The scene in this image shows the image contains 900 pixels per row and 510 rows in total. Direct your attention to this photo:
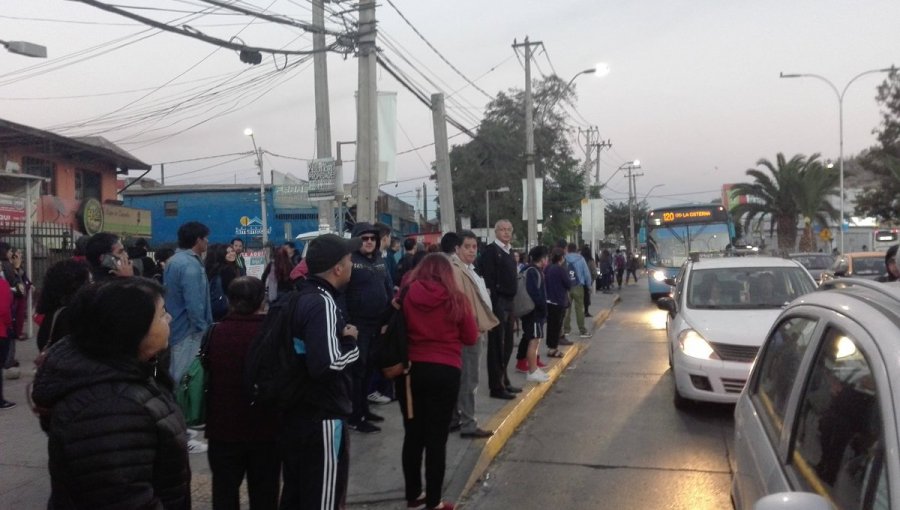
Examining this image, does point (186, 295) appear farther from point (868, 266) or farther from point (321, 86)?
point (868, 266)

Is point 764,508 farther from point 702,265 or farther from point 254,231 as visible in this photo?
point 254,231

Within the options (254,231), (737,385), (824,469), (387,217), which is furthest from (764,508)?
(387,217)

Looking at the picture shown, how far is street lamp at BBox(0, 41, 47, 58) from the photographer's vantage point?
455 inches

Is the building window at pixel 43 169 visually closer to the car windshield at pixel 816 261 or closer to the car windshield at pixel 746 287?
the car windshield at pixel 746 287

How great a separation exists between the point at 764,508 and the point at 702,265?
332 inches

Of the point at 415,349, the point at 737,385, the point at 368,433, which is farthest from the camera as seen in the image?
the point at 737,385

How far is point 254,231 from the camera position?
133 ft

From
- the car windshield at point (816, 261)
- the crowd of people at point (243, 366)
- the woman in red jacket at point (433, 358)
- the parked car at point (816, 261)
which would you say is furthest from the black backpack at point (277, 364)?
the car windshield at point (816, 261)

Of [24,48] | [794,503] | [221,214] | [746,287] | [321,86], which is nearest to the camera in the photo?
[794,503]

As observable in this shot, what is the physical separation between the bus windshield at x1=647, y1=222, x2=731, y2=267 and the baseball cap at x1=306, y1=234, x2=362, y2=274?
76.1 ft

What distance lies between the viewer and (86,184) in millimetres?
25719

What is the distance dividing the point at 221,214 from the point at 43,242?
91.1 feet

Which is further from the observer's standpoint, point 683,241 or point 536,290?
point 683,241

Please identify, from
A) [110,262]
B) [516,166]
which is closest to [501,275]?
[110,262]
